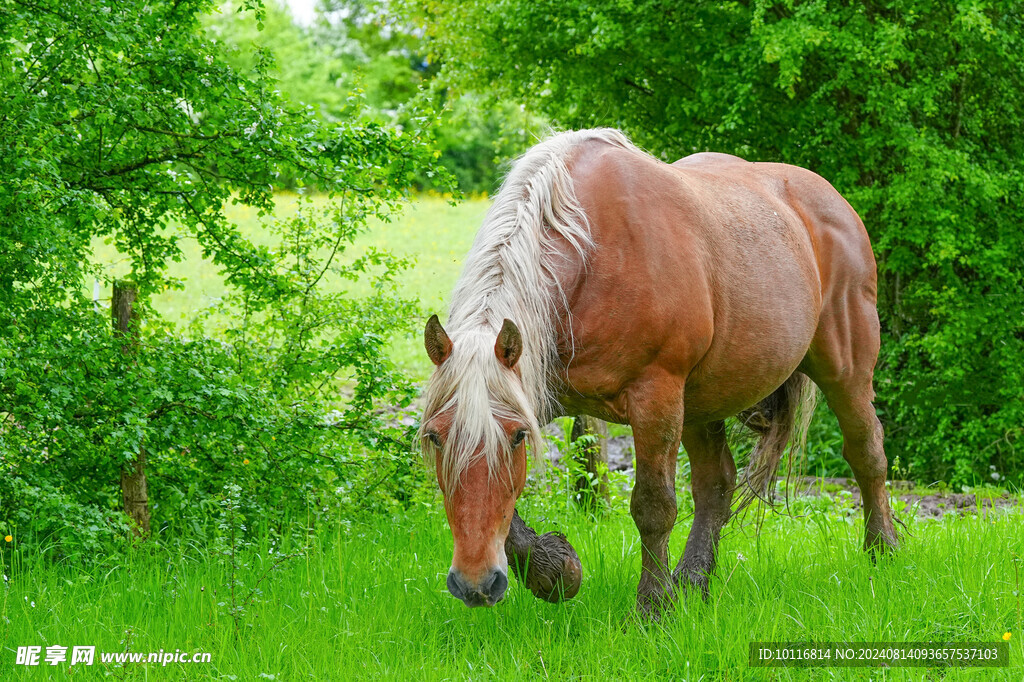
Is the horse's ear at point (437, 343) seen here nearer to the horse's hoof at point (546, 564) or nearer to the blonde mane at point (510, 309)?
the blonde mane at point (510, 309)

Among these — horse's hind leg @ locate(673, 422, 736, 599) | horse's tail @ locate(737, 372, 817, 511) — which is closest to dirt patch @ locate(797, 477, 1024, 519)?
horse's tail @ locate(737, 372, 817, 511)

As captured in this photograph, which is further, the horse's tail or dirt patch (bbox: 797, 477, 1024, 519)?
dirt patch (bbox: 797, 477, 1024, 519)

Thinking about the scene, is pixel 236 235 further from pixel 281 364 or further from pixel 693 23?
pixel 693 23

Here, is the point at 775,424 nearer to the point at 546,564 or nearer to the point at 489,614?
the point at 546,564

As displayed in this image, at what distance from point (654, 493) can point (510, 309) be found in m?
1.07

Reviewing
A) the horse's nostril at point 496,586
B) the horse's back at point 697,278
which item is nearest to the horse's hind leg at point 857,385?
the horse's back at point 697,278

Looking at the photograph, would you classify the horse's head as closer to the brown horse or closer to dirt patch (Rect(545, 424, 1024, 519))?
the brown horse

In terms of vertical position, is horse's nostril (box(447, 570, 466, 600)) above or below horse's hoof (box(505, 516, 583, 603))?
above

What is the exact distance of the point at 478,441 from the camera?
11.1ft

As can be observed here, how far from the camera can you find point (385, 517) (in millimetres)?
5820

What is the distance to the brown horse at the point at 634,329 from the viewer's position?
346 cm

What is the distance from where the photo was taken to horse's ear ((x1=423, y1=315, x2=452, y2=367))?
A: 3.49 m

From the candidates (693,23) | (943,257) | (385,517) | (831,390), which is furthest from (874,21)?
(385,517)

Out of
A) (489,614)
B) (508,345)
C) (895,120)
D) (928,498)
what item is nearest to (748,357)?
(508,345)
